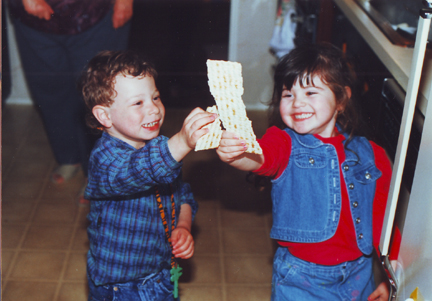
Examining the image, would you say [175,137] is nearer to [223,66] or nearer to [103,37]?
[223,66]

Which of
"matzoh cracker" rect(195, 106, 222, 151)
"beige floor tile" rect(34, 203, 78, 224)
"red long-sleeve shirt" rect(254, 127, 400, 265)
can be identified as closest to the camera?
"matzoh cracker" rect(195, 106, 222, 151)

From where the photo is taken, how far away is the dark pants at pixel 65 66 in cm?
92

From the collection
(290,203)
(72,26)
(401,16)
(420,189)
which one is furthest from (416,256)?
(401,16)

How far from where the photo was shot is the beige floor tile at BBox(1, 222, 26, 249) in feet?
4.38

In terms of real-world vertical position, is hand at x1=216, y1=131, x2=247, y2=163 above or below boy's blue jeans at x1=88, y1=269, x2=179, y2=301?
above

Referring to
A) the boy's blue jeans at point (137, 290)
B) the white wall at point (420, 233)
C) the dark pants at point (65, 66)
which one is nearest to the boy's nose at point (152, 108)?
the dark pants at point (65, 66)

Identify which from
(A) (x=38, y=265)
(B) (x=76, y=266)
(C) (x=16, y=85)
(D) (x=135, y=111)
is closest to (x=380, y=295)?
(D) (x=135, y=111)

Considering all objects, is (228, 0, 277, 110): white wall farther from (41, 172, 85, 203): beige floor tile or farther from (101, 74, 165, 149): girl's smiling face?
(41, 172, 85, 203): beige floor tile

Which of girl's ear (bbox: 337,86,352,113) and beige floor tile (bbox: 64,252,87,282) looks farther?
beige floor tile (bbox: 64,252,87,282)

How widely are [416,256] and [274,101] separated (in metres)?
0.35

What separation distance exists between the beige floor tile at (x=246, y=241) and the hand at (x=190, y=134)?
23.9 inches

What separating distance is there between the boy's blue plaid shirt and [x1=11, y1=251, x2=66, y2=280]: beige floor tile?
1.05ft

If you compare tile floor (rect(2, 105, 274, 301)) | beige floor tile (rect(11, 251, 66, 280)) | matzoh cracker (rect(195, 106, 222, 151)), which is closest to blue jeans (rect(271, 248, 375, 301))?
tile floor (rect(2, 105, 274, 301))

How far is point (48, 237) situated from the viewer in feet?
4.28
